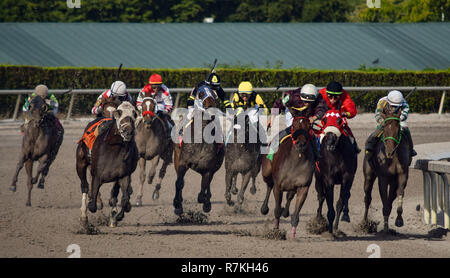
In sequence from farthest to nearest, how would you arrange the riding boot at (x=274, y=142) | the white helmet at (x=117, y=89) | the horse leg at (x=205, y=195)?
the horse leg at (x=205, y=195) < the white helmet at (x=117, y=89) < the riding boot at (x=274, y=142)

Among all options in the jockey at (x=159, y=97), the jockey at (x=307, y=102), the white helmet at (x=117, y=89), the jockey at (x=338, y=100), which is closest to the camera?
the jockey at (x=307, y=102)

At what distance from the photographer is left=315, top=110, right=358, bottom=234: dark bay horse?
1050 cm

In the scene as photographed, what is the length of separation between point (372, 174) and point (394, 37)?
2180cm

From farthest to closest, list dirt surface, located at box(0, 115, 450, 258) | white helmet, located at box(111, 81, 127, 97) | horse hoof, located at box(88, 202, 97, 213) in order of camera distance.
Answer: white helmet, located at box(111, 81, 127, 97), horse hoof, located at box(88, 202, 97, 213), dirt surface, located at box(0, 115, 450, 258)

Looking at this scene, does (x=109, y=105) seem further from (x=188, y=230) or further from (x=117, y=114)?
(x=188, y=230)

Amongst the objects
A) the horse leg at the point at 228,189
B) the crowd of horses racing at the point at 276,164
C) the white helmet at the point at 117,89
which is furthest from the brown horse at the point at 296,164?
the white helmet at the point at 117,89

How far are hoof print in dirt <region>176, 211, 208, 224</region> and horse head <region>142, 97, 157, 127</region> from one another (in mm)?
2207

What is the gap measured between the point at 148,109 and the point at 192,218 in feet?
7.97

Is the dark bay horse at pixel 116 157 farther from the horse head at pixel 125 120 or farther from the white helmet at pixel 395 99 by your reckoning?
the white helmet at pixel 395 99

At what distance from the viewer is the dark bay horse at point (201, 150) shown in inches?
469

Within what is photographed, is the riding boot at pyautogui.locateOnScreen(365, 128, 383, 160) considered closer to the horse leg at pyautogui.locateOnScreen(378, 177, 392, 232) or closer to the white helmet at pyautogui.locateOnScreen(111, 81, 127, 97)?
the horse leg at pyautogui.locateOnScreen(378, 177, 392, 232)

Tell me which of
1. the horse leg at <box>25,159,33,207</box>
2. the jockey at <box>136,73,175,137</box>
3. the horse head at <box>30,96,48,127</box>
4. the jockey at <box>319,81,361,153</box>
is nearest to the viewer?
the jockey at <box>319,81,361,153</box>

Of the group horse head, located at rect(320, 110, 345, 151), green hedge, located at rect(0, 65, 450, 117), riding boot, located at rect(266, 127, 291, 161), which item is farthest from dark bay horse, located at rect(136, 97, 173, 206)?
green hedge, located at rect(0, 65, 450, 117)

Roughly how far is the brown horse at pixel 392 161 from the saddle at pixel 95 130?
12.4 feet
